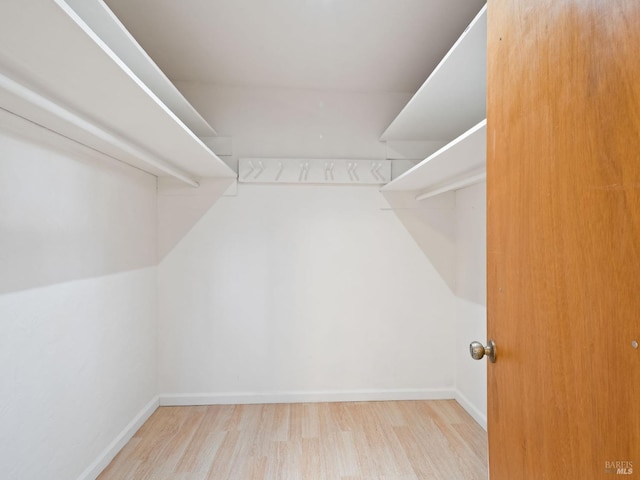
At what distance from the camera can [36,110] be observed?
1.14 meters

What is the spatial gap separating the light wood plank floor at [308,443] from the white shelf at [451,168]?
159 centimetres

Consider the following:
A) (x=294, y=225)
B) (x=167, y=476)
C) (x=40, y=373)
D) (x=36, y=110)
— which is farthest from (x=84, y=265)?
(x=294, y=225)

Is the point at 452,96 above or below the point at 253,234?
above

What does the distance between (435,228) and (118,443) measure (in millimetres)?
2585

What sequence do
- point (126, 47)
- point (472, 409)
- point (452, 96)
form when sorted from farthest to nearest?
point (472, 409) → point (452, 96) → point (126, 47)

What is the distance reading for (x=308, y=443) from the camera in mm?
1922

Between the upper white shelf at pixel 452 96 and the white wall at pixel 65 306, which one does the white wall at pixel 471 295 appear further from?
the white wall at pixel 65 306

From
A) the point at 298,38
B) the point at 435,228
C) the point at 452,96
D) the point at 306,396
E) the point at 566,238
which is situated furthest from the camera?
the point at 435,228

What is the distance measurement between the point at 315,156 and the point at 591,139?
2125 mm

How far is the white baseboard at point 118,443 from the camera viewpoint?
5.27 ft

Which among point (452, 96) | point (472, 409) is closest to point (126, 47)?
point (452, 96)

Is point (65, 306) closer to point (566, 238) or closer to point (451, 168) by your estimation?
point (566, 238)

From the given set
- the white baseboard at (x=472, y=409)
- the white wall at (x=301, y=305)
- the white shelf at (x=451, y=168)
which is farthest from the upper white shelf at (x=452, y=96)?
the white baseboard at (x=472, y=409)

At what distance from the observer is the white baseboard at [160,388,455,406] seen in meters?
2.39
